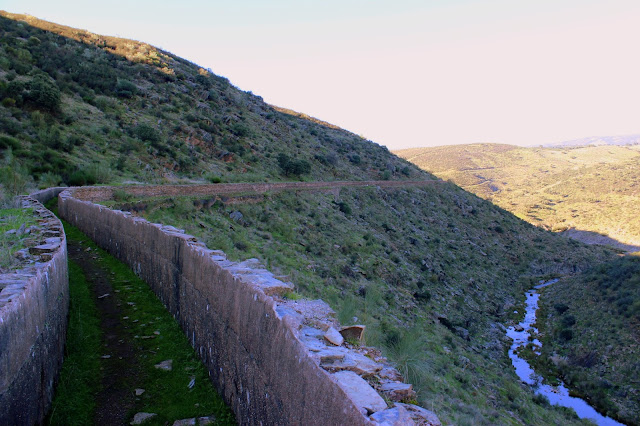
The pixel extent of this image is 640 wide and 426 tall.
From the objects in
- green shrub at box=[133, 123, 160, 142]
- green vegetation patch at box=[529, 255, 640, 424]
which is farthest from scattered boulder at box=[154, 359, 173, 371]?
green shrub at box=[133, 123, 160, 142]

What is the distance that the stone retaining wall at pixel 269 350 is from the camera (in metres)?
3.04

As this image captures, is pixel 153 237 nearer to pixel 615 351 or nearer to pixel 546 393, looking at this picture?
pixel 546 393

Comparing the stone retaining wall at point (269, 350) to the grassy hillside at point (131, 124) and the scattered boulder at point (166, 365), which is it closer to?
the scattered boulder at point (166, 365)

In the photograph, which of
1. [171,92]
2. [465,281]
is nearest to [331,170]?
[171,92]

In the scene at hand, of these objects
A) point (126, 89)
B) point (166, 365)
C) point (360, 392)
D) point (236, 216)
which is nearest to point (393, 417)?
point (360, 392)

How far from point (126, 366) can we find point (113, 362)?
0.80 feet

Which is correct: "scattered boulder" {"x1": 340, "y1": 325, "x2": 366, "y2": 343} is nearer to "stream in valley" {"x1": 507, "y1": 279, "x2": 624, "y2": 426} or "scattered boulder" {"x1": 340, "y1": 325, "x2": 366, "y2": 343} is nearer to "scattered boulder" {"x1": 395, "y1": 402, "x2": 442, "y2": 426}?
"scattered boulder" {"x1": 395, "y1": 402, "x2": 442, "y2": 426}

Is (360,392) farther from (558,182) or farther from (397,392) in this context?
(558,182)

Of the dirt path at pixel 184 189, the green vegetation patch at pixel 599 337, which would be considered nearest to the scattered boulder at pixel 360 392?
the dirt path at pixel 184 189

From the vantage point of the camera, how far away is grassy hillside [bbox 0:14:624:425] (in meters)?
15.1

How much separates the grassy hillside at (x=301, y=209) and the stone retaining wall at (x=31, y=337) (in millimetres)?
3783

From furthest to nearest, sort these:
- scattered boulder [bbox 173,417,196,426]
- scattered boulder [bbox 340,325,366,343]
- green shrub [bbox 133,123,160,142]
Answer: green shrub [bbox 133,123,160,142]
scattered boulder [bbox 173,417,196,426]
scattered boulder [bbox 340,325,366,343]

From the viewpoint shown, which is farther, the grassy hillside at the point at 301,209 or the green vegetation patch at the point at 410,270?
the grassy hillside at the point at 301,209

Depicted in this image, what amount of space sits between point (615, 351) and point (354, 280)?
46.0ft
